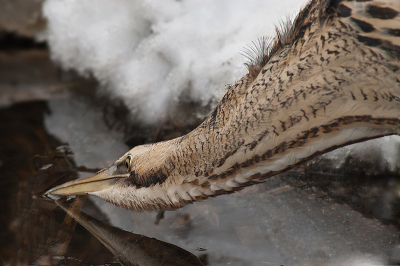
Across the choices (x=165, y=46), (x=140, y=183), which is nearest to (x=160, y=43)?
(x=165, y=46)

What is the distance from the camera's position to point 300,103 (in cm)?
129

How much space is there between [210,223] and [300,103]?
85 centimetres

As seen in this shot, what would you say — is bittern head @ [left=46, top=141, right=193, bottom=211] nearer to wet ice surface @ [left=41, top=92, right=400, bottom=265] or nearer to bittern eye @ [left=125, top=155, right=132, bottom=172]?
bittern eye @ [left=125, top=155, right=132, bottom=172]

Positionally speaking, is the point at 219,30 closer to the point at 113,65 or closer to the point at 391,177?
the point at 113,65

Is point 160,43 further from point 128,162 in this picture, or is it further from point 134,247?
point 134,247

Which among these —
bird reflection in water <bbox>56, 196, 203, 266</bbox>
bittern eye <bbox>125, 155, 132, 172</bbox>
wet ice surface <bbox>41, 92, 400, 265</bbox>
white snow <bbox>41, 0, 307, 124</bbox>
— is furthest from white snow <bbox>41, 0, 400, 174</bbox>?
bird reflection in water <bbox>56, 196, 203, 266</bbox>

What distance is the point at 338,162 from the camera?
2.11 m

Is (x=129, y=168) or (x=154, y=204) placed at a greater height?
(x=129, y=168)

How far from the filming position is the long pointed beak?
6.50 ft

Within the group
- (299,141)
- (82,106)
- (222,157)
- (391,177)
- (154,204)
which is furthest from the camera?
(82,106)

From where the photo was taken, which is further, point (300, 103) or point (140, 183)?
point (140, 183)

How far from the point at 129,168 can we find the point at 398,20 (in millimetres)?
1334

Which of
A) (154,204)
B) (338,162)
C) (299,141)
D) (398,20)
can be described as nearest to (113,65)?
(154,204)

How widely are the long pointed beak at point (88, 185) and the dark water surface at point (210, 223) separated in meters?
0.06
